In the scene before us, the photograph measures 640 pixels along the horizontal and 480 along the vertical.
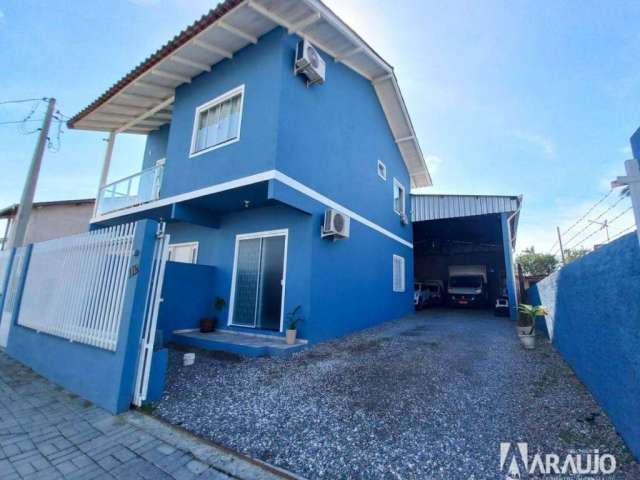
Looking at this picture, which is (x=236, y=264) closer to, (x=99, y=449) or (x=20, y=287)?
(x=20, y=287)

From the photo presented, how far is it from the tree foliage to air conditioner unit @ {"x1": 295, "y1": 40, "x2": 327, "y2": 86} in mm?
35019

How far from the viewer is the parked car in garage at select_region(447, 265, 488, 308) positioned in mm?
16219

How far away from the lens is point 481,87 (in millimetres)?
7918

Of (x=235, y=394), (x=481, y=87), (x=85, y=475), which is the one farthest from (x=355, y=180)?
(x=85, y=475)

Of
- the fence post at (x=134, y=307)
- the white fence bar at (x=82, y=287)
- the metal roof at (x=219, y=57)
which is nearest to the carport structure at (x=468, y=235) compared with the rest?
the metal roof at (x=219, y=57)

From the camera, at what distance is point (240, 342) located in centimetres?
599

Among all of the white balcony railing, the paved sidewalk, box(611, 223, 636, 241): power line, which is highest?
the white balcony railing

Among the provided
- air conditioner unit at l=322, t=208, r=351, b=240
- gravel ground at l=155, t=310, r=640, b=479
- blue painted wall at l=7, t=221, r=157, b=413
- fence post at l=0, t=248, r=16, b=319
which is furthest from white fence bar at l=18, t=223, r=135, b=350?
air conditioner unit at l=322, t=208, r=351, b=240

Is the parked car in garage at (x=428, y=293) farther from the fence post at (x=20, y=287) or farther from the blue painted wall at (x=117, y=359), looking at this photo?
the fence post at (x=20, y=287)

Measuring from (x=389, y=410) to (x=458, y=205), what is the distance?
37.0ft

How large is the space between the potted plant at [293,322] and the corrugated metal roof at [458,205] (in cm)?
913

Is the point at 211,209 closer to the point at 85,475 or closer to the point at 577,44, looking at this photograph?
the point at 85,475

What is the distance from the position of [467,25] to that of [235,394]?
8.89 metres

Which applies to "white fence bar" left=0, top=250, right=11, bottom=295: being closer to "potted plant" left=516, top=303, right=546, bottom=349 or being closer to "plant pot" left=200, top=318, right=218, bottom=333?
"plant pot" left=200, top=318, right=218, bottom=333
